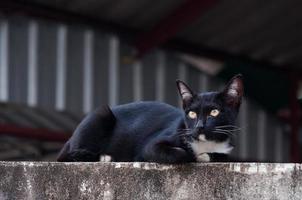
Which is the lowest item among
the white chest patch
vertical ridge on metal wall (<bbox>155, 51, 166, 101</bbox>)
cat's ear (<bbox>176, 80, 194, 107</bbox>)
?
the white chest patch

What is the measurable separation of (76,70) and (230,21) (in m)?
2.32

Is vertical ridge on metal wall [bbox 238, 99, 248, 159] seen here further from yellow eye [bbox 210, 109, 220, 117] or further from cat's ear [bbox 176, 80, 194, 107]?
yellow eye [bbox 210, 109, 220, 117]

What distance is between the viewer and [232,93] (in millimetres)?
3678

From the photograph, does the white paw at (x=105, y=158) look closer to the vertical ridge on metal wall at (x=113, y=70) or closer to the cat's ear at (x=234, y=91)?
the cat's ear at (x=234, y=91)

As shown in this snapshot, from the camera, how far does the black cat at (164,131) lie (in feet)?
11.9

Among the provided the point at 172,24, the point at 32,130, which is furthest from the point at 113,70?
the point at 32,130

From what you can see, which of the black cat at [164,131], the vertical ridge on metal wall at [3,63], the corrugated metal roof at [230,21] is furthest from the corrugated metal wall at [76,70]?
the black cat at [164,131]

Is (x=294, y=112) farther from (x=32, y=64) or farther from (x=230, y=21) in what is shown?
(x=32, y=64)

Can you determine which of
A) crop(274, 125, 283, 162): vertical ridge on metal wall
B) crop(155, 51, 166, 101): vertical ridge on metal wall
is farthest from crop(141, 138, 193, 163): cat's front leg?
crop(274, 125, 283, 162): vertical ridge on metal wall

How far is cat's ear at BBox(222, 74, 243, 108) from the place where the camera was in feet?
12.0

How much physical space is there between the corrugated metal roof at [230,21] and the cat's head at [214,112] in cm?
615

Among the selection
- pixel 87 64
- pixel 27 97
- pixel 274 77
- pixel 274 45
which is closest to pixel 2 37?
pixel 27 97

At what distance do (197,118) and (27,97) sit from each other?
624 centimetres

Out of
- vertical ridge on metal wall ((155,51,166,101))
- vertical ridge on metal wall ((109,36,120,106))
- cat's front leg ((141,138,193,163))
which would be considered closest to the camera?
cat's front leg ((141,138,193,163))
